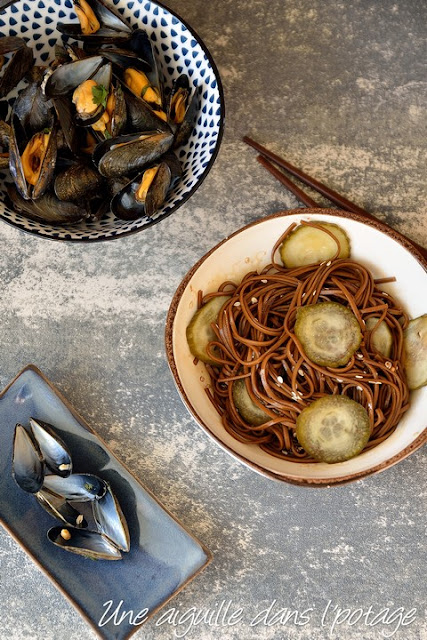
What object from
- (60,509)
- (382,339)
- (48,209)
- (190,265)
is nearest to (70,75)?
(48,209)

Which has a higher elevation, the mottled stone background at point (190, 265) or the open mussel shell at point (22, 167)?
the open mussel shell at point (22, 167)

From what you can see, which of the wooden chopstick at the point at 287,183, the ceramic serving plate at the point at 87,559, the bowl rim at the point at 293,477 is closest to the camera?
the bowl rim at the point at 293,477

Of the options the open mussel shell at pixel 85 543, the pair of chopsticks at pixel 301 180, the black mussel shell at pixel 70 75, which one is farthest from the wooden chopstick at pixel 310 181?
the open mussel shell at pixel 85 543

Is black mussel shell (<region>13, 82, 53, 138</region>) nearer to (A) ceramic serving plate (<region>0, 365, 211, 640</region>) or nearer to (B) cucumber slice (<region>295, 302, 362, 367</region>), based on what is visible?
(A) ceramic serving plate (<region>0, 365, 211, 640</region>)

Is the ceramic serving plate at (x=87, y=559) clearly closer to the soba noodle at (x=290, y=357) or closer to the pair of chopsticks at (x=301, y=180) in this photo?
the soba noodle at (x=290, y=357)

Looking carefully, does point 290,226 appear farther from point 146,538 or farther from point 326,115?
point 146,538

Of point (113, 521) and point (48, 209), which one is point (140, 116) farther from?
point (113, 521)

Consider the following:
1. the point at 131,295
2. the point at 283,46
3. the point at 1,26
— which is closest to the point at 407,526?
the point at 131,295
